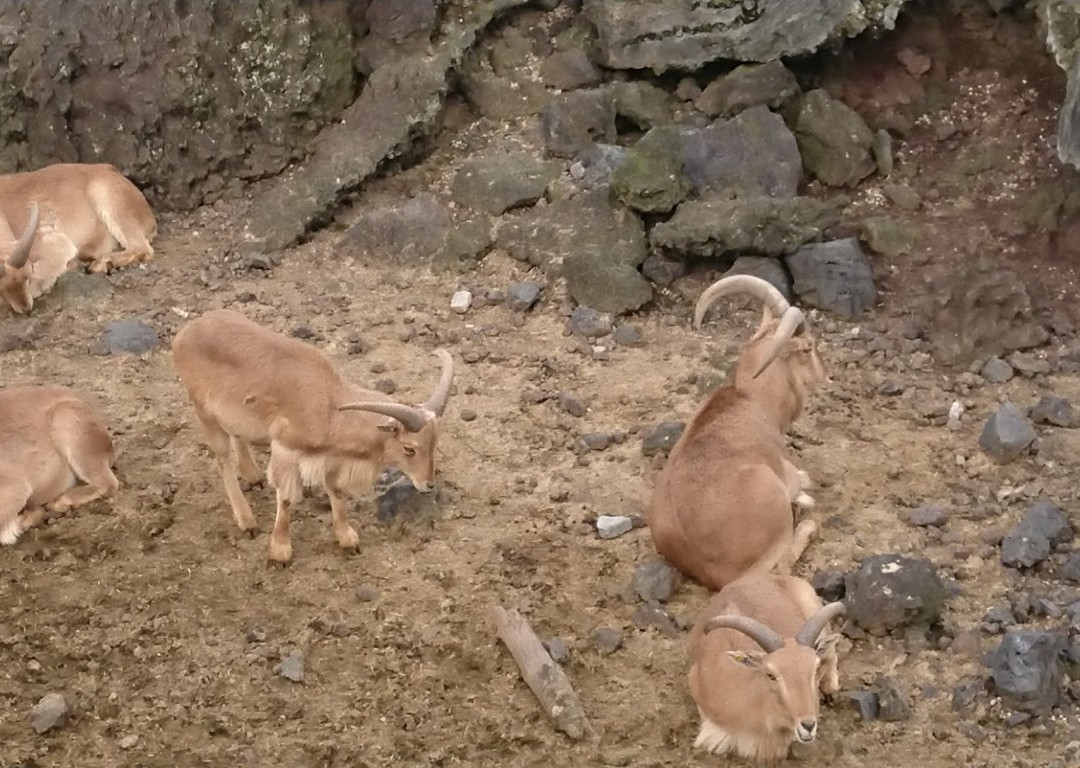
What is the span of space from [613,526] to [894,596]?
5.41 feet

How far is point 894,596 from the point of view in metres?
6.25

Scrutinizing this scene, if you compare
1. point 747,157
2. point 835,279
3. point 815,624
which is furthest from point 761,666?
point 747,157

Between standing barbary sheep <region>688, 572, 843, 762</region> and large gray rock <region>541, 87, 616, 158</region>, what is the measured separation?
18.1 ft

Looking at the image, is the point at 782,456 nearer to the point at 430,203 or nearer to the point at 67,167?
the point at 430,203

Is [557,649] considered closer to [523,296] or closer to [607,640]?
[607,640]

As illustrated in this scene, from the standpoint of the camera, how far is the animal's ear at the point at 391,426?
6824mm

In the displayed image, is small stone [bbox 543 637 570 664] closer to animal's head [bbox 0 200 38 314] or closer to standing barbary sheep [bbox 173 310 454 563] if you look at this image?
standing barbary sheep [bbox 173 310 454 563]

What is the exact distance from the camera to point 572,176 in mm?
10453

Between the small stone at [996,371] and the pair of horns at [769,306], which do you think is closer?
the pair of horns at [769,306]

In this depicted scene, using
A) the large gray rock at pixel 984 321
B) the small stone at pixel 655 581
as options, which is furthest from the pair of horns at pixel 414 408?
the large gray rock at pixel 984 321

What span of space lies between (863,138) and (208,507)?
5.78 meters

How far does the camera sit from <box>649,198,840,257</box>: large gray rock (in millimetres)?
9289

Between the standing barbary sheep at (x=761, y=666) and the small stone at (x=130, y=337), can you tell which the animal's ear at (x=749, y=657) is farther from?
the small stone at (x=130, y=337)

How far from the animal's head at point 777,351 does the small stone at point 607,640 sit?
1.78 meters
